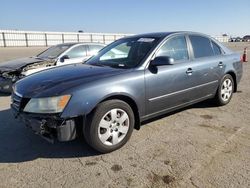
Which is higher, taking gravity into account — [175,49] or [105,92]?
[175,49]

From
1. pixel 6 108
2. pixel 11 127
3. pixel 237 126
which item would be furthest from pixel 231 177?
pixel 6 108

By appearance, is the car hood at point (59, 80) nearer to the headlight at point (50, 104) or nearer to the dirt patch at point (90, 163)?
the headlight at point (50, 104)

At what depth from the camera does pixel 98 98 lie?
3.52m

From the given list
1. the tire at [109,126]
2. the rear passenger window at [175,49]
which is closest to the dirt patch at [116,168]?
the tire at [109,126]

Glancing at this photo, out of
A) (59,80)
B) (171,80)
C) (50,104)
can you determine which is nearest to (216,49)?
(171,80)

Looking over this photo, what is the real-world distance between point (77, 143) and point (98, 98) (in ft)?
3.12

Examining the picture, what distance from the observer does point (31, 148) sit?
3904mm

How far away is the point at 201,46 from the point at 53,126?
3.35 m

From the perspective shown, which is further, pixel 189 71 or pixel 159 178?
pixel 189 71

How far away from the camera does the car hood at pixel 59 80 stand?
137 inches

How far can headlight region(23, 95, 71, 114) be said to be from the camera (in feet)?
11.0

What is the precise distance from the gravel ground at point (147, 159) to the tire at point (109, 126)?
5.8 inches

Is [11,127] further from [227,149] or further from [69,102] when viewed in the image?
[227,149]

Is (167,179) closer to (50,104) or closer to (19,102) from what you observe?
(50,104)
